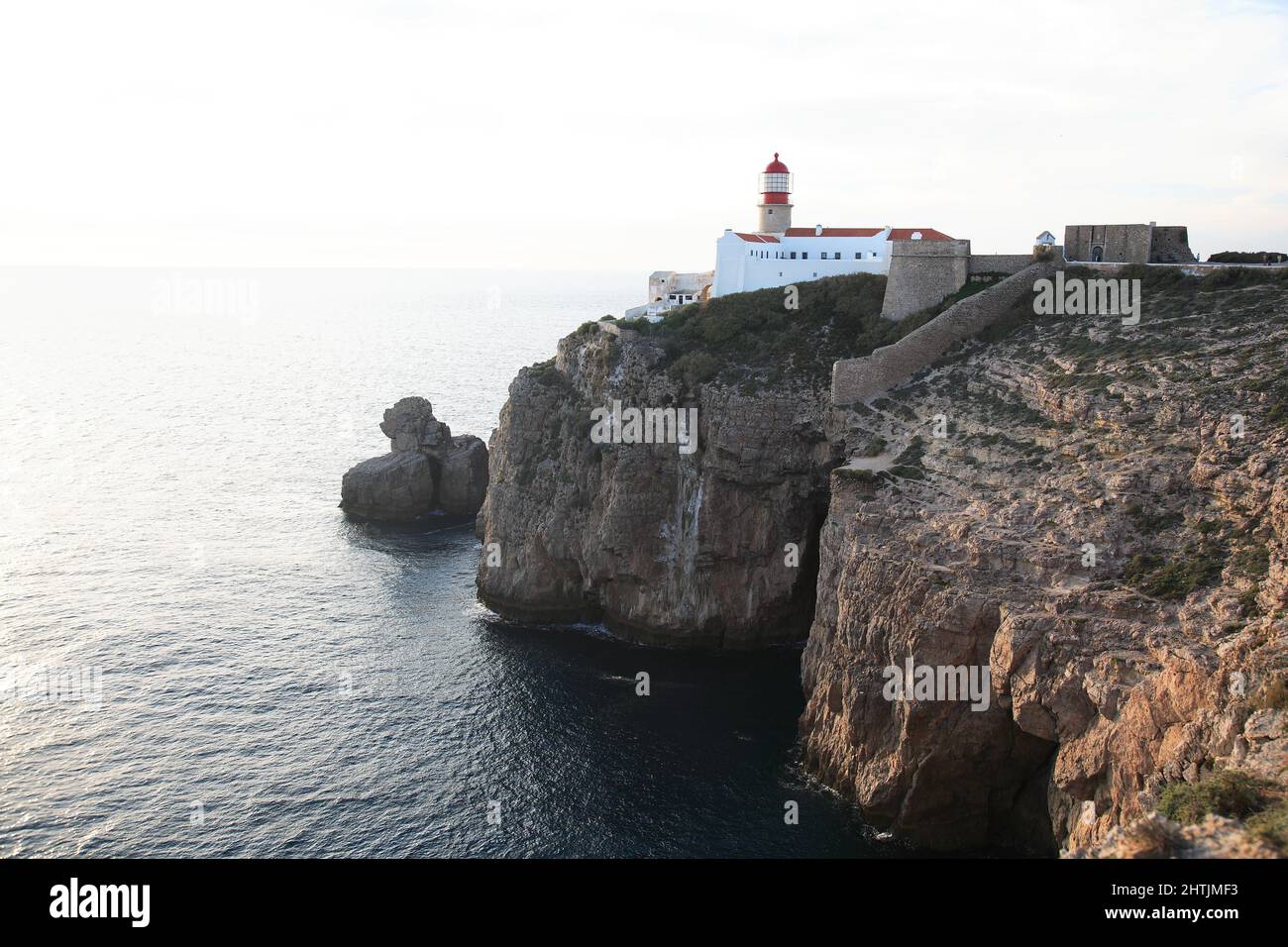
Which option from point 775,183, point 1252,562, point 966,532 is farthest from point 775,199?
point 1252,562

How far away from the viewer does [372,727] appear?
4559cm

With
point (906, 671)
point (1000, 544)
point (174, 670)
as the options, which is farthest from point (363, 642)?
point (1000, 544)

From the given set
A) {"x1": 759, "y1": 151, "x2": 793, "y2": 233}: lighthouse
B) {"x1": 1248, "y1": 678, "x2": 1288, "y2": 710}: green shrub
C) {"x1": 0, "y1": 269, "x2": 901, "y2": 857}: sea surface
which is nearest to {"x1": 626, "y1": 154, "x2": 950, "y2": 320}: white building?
{"x1": 759, "y1": 151, "x2": 793, "y2": 233}: lighthouse

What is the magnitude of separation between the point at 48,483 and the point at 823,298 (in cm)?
6048

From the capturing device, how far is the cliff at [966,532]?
31391 millimetres
